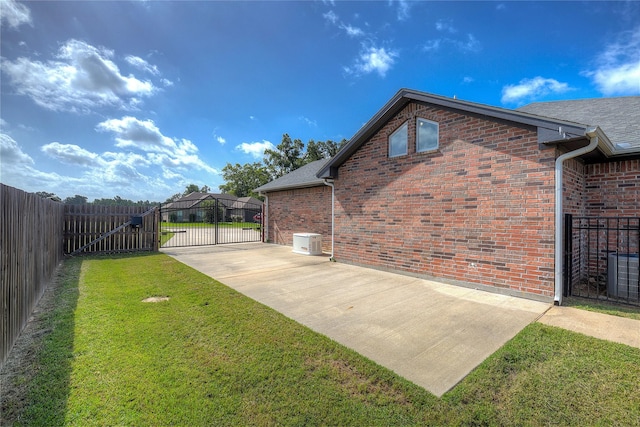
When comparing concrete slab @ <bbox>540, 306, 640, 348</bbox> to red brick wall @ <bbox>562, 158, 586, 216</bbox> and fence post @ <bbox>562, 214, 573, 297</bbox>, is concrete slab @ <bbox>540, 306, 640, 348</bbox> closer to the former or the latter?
fence post @ <bbox>562, 214, 573, 297</bbox>

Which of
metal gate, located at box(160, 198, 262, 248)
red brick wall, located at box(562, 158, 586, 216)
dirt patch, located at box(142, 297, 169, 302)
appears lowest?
dirt patch, located at box(142, 297, 169, 302)

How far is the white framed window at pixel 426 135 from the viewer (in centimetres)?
655

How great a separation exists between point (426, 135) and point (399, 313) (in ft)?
15.0

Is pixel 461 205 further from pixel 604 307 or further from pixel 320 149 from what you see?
pixel 320 149

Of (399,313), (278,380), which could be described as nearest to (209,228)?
(399,313)

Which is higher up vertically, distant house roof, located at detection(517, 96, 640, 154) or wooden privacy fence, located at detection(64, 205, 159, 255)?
distant house roof, located at detection(517, 96, 640, 154)

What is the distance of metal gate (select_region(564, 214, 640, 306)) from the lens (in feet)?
16.3

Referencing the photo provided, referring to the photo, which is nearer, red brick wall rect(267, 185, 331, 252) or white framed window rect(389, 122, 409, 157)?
white framed window rect(389, 122, 409, 157)

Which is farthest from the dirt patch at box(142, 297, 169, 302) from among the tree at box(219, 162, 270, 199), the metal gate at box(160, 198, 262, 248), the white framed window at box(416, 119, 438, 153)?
the tree at box(219, 162, 270, 199)

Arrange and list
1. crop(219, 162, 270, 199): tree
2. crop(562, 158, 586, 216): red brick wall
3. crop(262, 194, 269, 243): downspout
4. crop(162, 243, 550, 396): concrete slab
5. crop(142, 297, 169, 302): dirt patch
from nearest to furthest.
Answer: crop(162, 243, 550, 396): concrete slab
crop(142, 297, 169, 302): dirt patch
crop(562, 158, 586, 216): red brick wall
crop(262, 194, 269, 243): downspout
crop(219, 162, 270, 199): tree

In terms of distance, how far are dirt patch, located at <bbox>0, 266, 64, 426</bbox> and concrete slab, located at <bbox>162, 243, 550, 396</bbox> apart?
285 cm

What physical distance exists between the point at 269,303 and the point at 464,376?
10.4ft

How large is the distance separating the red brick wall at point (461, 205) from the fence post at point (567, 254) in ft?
1.92

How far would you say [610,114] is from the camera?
7199mm
